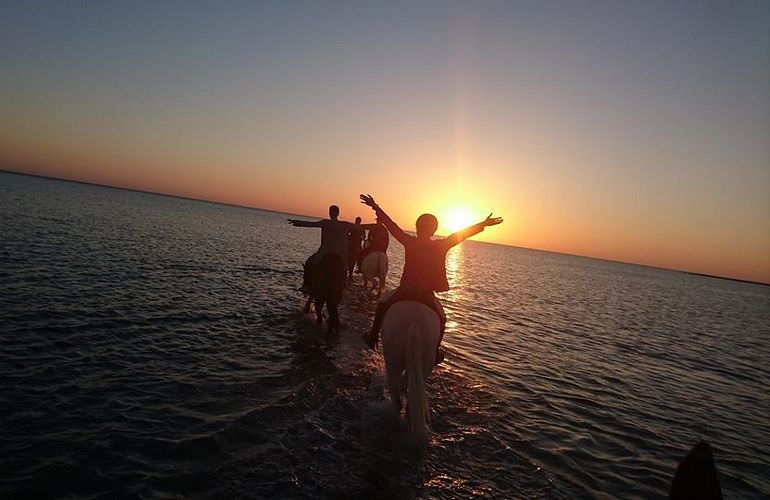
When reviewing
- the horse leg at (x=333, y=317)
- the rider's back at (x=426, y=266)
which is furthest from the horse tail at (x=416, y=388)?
the horse leg at (x=333, y=317)

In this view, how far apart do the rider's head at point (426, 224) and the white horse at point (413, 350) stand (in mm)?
1221

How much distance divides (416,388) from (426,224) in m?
2.55

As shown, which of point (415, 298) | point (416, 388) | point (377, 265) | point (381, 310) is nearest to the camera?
point (416, 388)

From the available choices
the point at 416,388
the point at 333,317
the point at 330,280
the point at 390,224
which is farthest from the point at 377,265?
the point at 416,388

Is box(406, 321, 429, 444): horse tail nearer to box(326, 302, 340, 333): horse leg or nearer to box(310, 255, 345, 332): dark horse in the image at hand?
box(310, 255, 345, 332): dark horse

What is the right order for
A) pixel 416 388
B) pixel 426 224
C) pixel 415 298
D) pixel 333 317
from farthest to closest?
pixel 333 317 < pixel 426 224 < pixel 415 298 < pixel 416 388

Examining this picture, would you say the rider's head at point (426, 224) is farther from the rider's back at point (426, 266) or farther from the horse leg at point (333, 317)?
the horse leg at point (333, 317)

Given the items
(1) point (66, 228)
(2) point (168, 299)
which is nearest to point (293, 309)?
(2) point (168, 299)

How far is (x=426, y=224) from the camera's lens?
6.76 m

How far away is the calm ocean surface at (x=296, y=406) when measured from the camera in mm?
4980

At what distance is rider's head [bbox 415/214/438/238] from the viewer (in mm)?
6761

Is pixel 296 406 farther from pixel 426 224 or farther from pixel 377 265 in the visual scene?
pixel 377 265

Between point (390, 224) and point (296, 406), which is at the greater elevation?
point (390, 224)

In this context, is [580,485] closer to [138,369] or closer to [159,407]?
[159,407]
